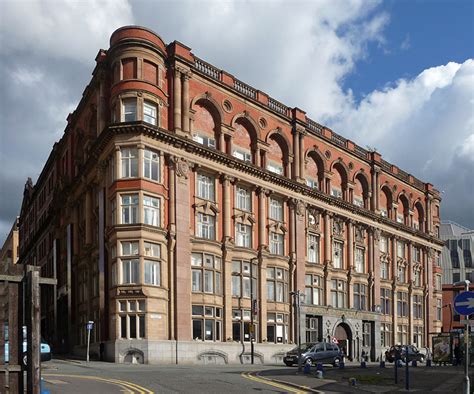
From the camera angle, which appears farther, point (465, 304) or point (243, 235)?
point (243, 235)

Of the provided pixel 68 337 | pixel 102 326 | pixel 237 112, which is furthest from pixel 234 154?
pixel 68 337

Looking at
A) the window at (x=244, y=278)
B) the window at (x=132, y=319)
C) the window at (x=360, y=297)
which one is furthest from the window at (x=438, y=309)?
the window at (x=132, y=319)

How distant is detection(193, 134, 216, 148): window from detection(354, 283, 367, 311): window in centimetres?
2378

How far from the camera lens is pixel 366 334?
64.1 metres

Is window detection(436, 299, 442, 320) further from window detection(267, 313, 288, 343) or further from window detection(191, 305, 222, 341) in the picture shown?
window detection(191, 305, 222, 341)

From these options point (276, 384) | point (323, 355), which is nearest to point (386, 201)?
point (323, 355)

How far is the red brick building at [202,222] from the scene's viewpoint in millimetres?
42031

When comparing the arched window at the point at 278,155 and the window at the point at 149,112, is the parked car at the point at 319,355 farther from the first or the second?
the window at the point at 149,112

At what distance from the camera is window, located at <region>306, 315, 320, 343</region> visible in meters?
55.3

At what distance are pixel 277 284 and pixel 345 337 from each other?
1277 cm

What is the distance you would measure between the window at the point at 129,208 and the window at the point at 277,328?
1565 centimetres

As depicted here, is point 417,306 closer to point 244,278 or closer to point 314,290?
point 314,290

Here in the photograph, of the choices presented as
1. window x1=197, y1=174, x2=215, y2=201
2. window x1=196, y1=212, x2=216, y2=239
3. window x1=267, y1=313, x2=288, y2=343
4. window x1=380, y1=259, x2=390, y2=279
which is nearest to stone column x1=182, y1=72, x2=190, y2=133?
window x1=197, y1=174, x2=215, y2=201

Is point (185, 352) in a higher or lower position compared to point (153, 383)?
lower
